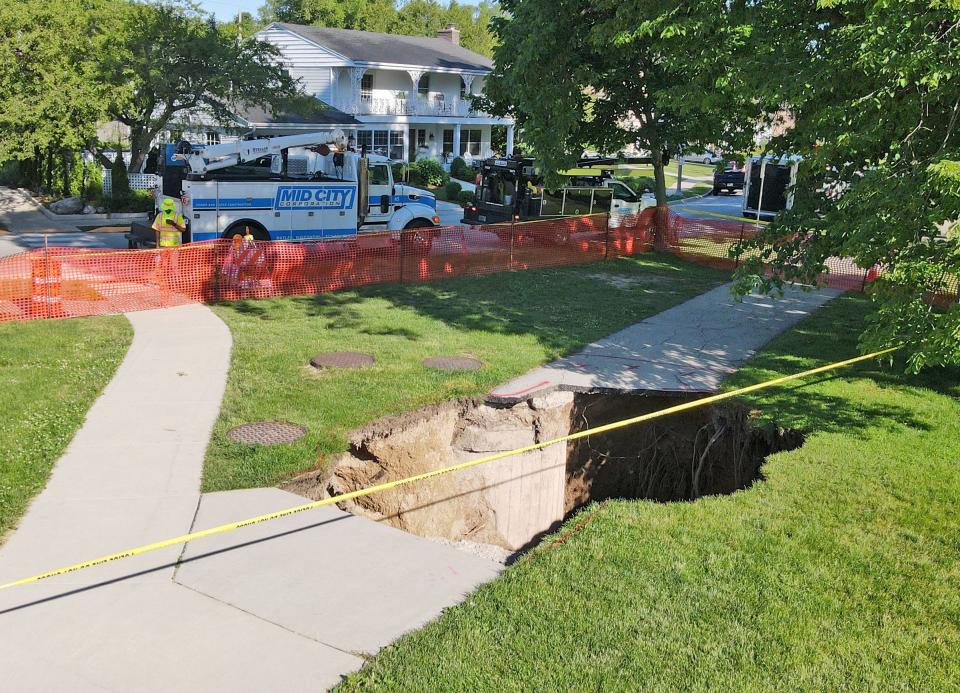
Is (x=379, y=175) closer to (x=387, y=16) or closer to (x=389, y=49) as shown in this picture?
(x=389, y=49)

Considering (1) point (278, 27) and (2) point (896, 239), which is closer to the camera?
(2) point (896, 239)

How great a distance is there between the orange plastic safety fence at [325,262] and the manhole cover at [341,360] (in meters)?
4.36

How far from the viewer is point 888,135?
345 inches

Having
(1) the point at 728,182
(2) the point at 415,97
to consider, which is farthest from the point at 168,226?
→ (1) the point at 728,182

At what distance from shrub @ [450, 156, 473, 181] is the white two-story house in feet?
8.10

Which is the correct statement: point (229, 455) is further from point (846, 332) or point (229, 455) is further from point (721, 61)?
point (846, 332)

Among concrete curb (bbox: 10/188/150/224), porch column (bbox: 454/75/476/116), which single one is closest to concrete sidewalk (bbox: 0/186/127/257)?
concrete curb (bbox: 10/188/150/224)

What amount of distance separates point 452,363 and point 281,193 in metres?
8.11

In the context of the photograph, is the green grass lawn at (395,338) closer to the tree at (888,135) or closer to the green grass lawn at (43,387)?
the green grass lawn at (43,387)

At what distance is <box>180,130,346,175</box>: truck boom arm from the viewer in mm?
17641

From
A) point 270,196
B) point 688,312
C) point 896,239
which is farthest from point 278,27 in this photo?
point 896,239

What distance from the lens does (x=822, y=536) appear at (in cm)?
703

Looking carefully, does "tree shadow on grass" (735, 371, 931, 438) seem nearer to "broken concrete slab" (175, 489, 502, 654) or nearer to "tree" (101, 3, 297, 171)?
"broken concrete slab" (175, 489, 502, 654)

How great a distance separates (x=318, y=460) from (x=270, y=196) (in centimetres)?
1087
